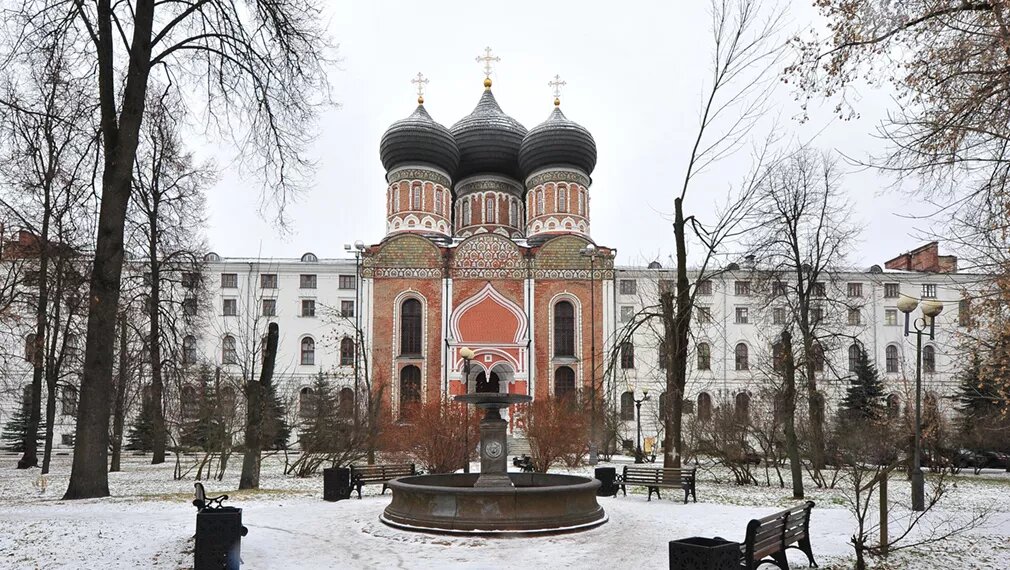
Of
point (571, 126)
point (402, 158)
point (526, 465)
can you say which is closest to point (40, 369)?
point (526, 465)

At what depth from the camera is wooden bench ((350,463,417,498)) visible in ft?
→ 49.7

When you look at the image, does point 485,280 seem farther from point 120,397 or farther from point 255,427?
point 255,427

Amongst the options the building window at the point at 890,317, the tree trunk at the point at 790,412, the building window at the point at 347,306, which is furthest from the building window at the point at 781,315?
the building window at the point at 347,306

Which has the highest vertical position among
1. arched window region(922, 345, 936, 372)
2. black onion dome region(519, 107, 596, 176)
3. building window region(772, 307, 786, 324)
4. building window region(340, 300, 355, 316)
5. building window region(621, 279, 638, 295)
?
black onion dome region(519, 107, 596, 176)

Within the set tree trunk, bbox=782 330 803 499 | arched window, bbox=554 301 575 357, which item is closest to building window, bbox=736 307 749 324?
arched window, bbox=554 301 575 357

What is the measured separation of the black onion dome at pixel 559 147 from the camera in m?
40.6

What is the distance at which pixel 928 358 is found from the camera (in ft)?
142

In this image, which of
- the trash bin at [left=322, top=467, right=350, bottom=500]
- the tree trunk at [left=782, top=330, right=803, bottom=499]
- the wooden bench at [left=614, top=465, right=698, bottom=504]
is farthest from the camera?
the tree trunk at [left=782, top=330, right=803, bottom=499]

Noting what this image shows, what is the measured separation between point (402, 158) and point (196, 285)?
1996 cm

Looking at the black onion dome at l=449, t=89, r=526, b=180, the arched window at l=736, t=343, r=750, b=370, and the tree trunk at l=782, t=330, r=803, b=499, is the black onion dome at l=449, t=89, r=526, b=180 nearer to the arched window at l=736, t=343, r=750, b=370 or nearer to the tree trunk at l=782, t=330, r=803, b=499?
the arched window at l=736, t=343, r=750, b=370

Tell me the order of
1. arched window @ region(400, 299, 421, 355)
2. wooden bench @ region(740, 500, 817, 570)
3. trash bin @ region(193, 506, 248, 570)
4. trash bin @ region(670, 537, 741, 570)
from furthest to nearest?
1. arched window @ region(400, 299, 421, 355)
2. trash bin @ region(193, 506, 248, 570)
3. wooden bench @ region(740, 500, 817, 570)
4. trash bin @ region(670, 537, 741, 570)

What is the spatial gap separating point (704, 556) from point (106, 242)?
35.4ft

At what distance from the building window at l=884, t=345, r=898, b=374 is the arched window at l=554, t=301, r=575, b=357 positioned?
17381 mm

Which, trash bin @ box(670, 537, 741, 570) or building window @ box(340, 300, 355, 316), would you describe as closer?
trash bin @ box(670, 537, 741, 570)
